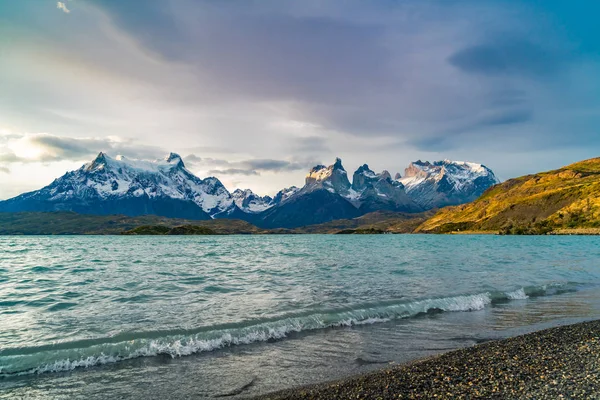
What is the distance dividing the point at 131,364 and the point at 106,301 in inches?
651

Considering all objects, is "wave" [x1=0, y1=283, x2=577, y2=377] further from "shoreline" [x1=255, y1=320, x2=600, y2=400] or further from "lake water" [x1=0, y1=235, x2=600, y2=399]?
"shoreline" [x1=255, y1=320, x2=600, y2=400]

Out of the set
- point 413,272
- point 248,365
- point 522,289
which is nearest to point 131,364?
point 248,365

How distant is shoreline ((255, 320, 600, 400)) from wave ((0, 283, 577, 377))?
26.5 feet

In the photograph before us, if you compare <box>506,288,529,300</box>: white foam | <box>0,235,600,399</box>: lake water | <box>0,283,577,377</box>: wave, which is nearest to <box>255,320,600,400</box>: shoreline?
<box>0,235,600,399</box>: lake water

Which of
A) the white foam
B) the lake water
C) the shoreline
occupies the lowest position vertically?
the white foam

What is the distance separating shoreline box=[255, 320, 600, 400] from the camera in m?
13.3

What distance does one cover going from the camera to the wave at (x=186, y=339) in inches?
726

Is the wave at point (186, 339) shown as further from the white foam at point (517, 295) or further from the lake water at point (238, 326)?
the white foam at point (517, 295)

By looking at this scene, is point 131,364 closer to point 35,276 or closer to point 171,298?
point 171,298

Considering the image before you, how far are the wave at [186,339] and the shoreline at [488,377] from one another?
8.07 metres

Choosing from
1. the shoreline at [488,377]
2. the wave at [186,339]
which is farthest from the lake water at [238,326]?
the shoreline at [488,377]

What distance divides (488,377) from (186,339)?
52.4 feet

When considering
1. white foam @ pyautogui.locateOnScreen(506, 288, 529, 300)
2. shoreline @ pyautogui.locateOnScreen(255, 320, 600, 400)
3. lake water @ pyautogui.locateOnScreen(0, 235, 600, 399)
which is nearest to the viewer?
shoreline @ pyautogui.locateOnScreen(255, 320, 600, 400)

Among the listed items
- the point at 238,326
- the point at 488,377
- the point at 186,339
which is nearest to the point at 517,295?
the point at 488,377
